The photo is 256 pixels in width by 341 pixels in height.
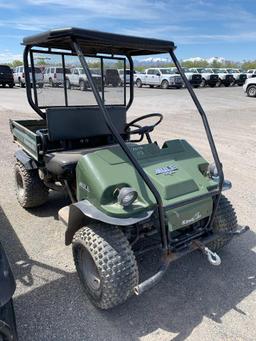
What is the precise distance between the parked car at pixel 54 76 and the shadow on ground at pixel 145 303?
1.93 metres

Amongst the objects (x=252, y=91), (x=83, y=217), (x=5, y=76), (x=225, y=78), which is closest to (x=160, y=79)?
(x=225, y=78)

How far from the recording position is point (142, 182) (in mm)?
2664

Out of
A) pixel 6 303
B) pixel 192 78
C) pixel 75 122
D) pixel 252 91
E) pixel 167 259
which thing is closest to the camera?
pixel 6 303

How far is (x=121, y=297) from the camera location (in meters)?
2.44

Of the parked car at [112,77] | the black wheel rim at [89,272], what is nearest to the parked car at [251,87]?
the parked car at [112,77]

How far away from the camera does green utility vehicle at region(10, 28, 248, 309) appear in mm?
2430

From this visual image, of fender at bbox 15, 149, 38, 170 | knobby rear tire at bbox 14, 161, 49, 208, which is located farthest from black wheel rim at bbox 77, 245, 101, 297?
knobby rear tire at bbox 14, 161, 49, 208

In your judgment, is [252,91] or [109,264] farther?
[252,91]

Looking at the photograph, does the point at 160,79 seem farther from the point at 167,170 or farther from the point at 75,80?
the point at 167,170

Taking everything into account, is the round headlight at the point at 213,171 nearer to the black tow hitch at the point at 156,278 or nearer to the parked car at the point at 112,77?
the black tow hitch at the point at 156,278

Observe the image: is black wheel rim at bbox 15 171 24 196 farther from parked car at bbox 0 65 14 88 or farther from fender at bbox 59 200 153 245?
parked car at bbox 0 65 14 88

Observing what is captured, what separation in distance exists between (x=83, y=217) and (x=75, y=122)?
4.00ft

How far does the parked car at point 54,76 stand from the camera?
395cm

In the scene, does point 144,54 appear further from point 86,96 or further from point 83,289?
point 83,289
